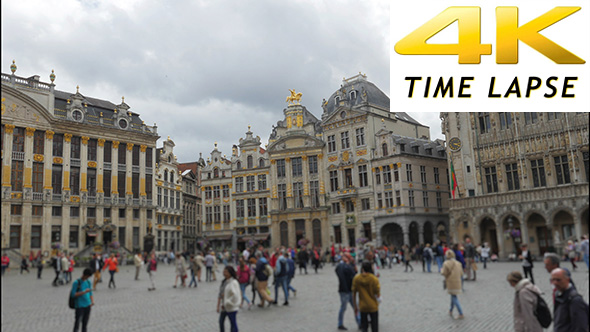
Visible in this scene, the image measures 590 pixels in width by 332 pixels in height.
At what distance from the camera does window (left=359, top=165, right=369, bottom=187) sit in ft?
162

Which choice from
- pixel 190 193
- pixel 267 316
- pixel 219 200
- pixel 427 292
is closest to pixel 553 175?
pixel 427 292

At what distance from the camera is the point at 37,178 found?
4556 cm

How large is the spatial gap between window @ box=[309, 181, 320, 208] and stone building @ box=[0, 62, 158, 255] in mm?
Answer: 18374

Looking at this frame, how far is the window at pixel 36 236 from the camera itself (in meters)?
44.3

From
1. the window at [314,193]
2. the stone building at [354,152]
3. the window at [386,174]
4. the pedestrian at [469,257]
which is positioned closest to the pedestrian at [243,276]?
the pedestrian at [469,257]

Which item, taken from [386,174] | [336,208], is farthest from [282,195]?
[386,174]

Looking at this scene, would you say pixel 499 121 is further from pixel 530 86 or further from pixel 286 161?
pixel 286 161

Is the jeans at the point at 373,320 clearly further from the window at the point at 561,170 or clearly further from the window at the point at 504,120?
the window at the point at 561,170

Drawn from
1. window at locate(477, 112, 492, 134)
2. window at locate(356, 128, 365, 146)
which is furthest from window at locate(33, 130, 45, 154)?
window at locate(477, 112, 492, 134)

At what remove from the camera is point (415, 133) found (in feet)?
183

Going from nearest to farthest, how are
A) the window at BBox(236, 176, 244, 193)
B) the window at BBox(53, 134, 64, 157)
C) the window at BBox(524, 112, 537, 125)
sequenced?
the window at BBox(524, 112, 537, 125), the window at BBox(53, 134, 64, 157), the window at BBox(236, 176, 244, 193)

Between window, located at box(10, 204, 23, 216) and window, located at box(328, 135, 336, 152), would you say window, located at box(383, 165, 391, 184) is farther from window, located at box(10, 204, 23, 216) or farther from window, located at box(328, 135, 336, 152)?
window, located at box(10, 204, 23, 216)

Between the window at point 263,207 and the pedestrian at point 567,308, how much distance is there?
5070cm

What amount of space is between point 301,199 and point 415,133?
15715mm
